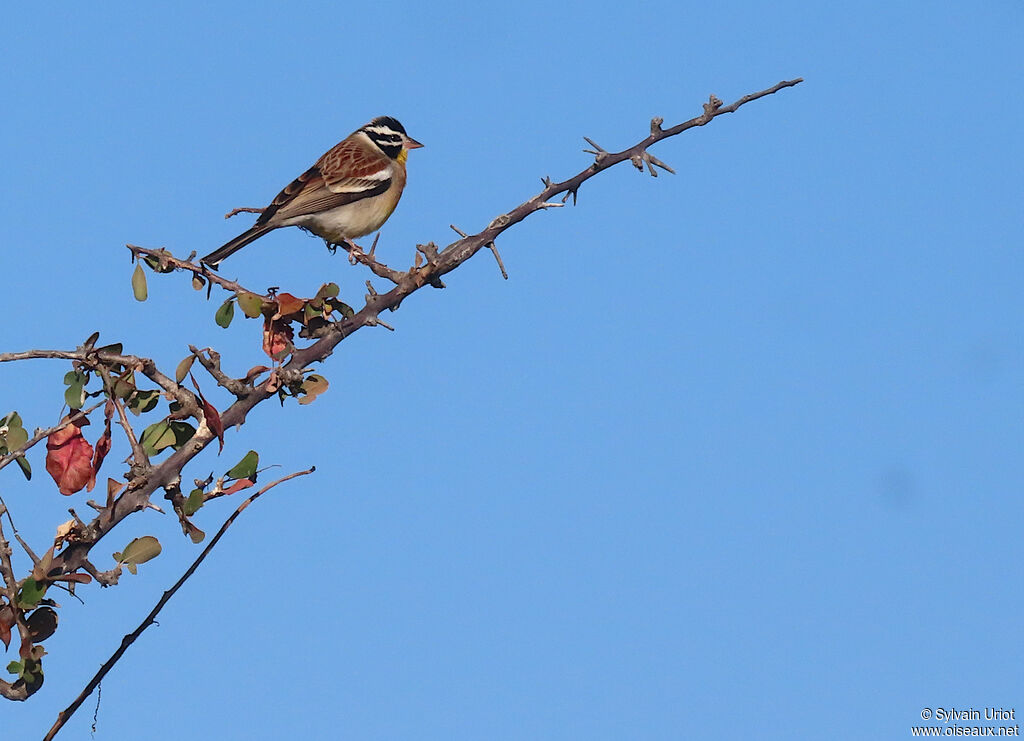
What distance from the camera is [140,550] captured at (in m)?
3.92

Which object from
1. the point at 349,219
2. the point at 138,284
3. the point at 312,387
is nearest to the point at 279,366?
the point at 312,387

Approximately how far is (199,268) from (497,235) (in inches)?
54.4

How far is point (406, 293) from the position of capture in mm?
4266

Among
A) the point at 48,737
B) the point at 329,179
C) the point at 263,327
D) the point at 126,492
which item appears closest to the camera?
the point at 48,737

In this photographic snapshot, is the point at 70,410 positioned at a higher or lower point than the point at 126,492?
higher

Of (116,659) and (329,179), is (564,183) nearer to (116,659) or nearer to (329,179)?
(116,659)

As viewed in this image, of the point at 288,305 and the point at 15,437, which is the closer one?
the point at 15,437

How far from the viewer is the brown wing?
37.6 ft

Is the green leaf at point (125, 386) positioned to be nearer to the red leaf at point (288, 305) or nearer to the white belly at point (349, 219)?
the red leaf at point (288, 305)

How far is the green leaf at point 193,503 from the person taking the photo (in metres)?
3.94

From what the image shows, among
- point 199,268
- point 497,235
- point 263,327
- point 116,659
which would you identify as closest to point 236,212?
point 199,268

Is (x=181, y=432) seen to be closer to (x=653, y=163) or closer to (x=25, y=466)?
(x=25, y=466)

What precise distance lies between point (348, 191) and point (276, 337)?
7.65 meters

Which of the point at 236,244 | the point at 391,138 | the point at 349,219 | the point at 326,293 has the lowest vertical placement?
the point at 326,293
